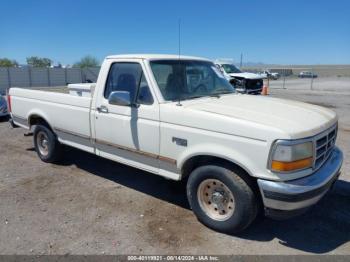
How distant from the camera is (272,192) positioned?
3244 millimetres

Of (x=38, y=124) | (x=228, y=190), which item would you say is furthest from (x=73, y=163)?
(x=228, y=190)

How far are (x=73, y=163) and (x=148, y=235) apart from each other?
3149mm

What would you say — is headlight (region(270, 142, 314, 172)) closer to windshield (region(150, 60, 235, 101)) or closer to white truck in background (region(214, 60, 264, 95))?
windshield (region(150, 60, 235, 101))

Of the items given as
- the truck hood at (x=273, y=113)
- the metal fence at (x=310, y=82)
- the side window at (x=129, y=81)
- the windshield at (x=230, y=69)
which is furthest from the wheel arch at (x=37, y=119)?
the metal fence at (x=310, y=82)

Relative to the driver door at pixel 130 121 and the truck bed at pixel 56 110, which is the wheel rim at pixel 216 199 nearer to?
the driver door at pixel 130 121

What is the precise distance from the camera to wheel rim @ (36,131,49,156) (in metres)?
6.23

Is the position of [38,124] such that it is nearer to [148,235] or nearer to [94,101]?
[94,101]

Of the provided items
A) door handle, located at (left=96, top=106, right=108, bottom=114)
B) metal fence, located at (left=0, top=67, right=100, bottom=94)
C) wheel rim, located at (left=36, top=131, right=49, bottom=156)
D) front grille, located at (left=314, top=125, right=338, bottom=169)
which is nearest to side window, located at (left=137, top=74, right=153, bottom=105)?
door handle, located at (left=96, top=106, right=108, bottom=114)

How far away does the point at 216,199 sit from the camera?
3.82 m

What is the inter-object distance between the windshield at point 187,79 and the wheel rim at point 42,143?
2.99m

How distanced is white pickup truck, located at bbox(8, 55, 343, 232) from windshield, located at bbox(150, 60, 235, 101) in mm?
17

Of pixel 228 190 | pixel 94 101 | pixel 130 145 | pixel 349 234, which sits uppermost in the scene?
pixel 94 101

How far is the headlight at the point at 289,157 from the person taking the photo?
10.4ft

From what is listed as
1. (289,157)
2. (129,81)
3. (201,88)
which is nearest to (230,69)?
(201,88)
